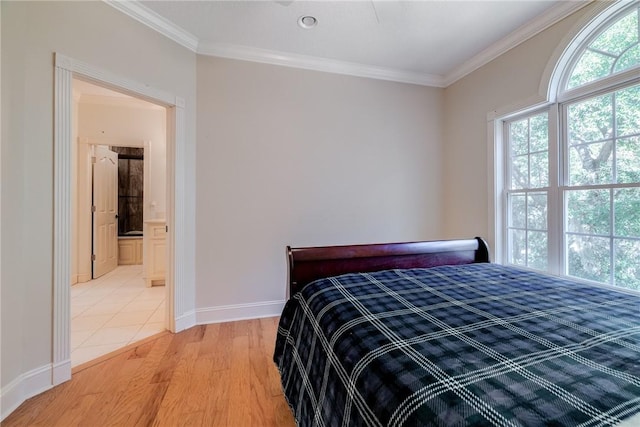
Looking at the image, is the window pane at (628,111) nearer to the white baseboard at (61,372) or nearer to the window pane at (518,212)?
the window pane at (518,212)

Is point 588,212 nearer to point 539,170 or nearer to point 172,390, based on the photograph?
point 539,170

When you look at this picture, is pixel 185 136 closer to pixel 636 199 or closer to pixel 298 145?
pixel 298 145

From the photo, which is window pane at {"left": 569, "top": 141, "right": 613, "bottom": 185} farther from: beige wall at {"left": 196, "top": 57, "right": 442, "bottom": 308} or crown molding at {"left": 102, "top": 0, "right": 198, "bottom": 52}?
crown molding at {"left": 102, "top": 0, "right": 198, "bottom": 52}

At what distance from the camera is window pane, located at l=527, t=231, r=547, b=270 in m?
2.49

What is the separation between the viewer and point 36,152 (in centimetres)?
172

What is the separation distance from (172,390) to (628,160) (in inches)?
134

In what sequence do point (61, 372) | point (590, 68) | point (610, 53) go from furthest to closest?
point (590, 68), point (610, 53), point (61, 372)

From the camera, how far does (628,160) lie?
6.40 feet

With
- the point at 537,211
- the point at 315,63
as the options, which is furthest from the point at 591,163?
the point at 315,63

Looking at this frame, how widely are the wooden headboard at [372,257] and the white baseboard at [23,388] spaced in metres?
1.61

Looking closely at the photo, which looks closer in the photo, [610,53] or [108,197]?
[610,53]

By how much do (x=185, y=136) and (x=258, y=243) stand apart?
122 centimetres

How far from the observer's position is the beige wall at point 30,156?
5.15 feet

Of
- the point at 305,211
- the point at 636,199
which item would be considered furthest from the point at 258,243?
the point at 636,199
